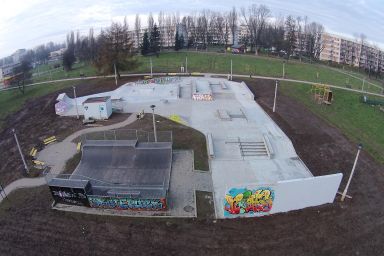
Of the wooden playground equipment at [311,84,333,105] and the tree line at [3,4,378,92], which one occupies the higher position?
the tree line at [3,4,378,92]

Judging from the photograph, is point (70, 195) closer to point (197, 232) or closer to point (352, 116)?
point (197, 232)

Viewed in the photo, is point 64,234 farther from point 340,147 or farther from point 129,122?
point 340,147

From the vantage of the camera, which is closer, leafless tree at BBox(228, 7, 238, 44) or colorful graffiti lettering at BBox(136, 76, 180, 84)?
colorful graffiti lettering at BBox(136, 76, 180, 84)

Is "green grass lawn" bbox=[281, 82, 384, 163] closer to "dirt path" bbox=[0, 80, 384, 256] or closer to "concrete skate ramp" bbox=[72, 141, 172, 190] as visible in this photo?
"dirt path" bbox=[0, 80, 384, 256]

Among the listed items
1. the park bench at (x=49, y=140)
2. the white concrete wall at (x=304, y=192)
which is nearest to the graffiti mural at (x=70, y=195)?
the park bench at (x=49, y=140)

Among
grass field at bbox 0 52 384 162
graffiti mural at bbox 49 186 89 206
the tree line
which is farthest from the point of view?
the tree line

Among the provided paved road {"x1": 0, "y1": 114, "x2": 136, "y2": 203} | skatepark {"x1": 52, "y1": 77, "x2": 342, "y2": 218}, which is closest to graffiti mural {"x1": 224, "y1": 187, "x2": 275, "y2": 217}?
skatepark {"x1": 52, "y1": 77, "x2": 342, "y2": 218}

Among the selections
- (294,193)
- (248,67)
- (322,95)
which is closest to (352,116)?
(322,95)
